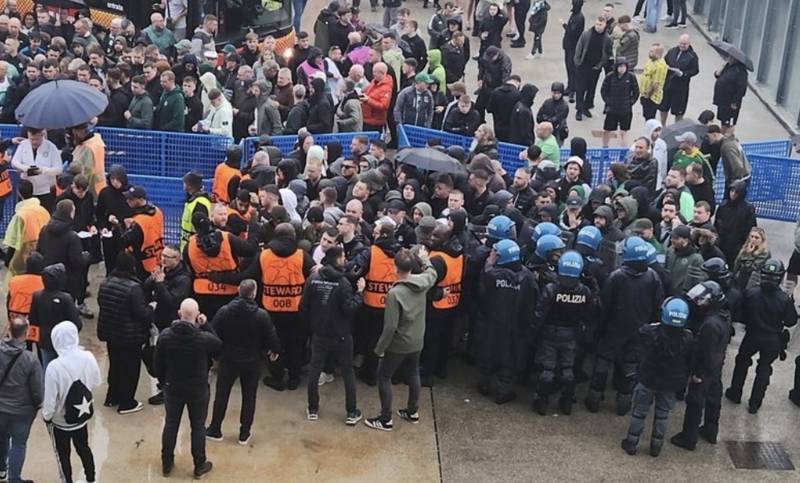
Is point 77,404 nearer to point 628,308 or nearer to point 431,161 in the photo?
point 628,308

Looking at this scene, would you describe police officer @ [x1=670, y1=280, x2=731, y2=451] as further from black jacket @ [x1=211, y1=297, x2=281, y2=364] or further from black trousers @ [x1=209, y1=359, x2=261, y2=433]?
black trousers @ [x1=209, y1=359, x2=261, y2=433]

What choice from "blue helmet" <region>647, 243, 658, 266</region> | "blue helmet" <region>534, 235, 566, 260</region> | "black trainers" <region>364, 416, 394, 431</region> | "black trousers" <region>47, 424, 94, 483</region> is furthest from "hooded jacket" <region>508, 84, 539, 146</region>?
"black trousers" <region>47, 424, 94, 483</region>

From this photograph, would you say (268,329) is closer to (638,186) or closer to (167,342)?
(167,342)

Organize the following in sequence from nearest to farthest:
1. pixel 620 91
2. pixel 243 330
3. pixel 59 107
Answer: pixel 243 330
pixel 59 107
pixel 620 91

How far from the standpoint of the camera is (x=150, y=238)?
10.4 m

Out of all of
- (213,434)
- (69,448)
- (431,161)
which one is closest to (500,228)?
(431,161)

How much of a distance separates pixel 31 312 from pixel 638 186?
621 centimetres

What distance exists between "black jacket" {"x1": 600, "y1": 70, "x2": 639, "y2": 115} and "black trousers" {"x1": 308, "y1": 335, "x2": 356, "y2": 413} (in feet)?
25.3

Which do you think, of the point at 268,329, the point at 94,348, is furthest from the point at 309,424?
the point at 94,348

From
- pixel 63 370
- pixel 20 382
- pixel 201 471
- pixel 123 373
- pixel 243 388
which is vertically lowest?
pixel 201 471

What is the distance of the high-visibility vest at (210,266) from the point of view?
9.66 meters

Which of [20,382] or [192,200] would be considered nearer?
[20,382]

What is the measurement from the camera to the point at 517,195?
1154 centimetres

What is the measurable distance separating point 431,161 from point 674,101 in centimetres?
639
